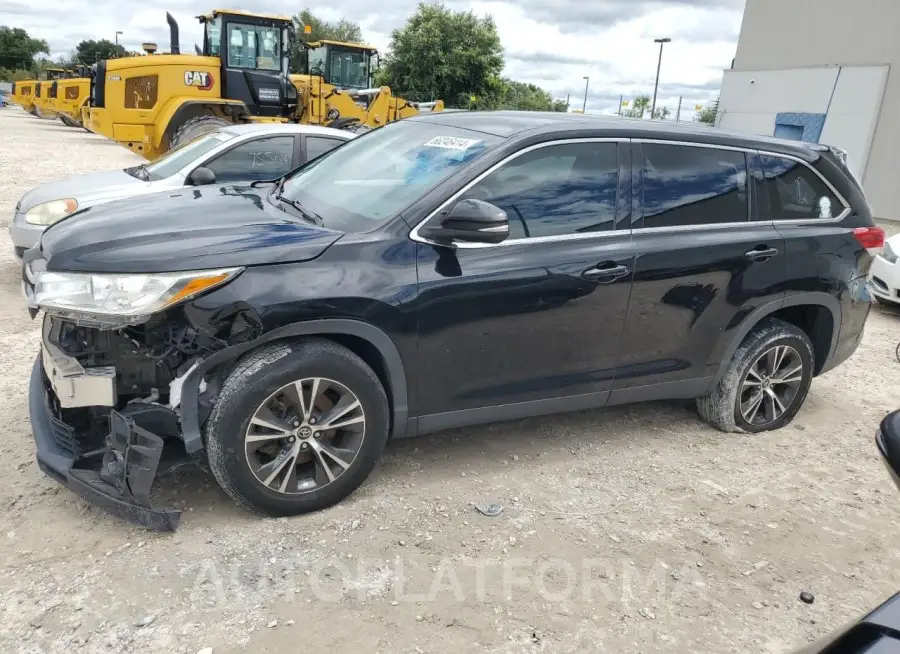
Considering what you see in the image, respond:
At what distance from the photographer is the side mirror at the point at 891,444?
1.41 meters

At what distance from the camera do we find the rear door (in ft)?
12.1

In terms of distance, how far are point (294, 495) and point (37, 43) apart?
106449mm

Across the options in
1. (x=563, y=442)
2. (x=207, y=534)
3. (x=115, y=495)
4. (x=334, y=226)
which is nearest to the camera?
(x=115, y=495)

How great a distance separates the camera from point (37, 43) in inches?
3477

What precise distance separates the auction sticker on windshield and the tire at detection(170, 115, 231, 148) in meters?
9.52

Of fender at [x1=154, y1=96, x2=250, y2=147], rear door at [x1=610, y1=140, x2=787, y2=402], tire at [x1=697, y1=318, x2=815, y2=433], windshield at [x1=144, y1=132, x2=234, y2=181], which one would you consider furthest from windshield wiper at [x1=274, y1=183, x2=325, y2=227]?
fender at [x1=154, y1=96, x2=250, y2=147]

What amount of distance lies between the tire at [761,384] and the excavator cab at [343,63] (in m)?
16.8

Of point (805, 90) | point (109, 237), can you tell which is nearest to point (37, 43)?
point (805, 90)

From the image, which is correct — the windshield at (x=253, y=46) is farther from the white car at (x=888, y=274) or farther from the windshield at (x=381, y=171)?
the white car at (x=888, y=274)

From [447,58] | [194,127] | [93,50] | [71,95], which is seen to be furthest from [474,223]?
[93,50]

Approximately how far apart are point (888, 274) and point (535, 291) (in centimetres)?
604

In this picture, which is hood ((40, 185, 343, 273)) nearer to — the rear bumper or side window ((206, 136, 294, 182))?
the rear bumper

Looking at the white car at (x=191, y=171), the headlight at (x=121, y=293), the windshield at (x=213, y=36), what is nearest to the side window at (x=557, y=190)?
the headlight at (x=121, y=293)

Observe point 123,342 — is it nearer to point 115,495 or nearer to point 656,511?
point 115,495
